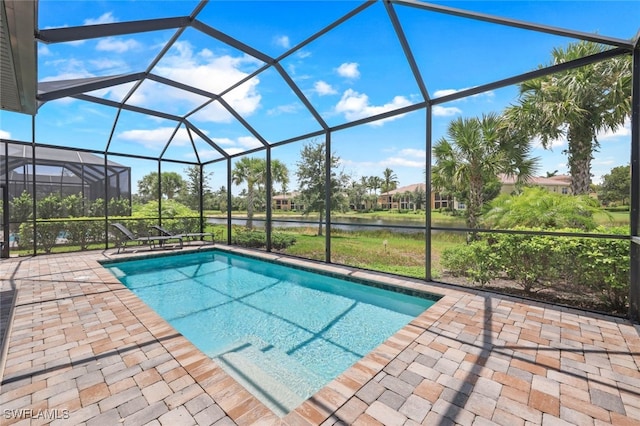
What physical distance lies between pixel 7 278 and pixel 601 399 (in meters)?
7.88

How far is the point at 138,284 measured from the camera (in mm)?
5566

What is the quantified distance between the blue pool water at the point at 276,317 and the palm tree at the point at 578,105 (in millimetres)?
5244

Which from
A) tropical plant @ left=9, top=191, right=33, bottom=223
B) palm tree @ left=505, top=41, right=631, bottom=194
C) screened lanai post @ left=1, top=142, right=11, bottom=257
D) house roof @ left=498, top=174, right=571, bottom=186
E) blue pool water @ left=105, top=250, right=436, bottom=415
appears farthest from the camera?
tropical plant @ left=9, top=191, right=33, bottom=223

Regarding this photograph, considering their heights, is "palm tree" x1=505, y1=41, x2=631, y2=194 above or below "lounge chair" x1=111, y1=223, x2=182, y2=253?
above

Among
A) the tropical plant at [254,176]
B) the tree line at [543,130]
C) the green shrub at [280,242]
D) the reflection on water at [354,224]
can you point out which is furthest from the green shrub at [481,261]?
the tropical plant at [254,176]

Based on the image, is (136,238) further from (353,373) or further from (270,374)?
(353,373)

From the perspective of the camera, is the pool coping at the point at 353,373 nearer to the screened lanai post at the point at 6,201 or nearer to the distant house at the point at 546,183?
the distant house at the point at 546,183

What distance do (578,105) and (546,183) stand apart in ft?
5.55

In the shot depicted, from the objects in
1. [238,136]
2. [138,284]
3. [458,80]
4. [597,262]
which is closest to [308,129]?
[238,136]

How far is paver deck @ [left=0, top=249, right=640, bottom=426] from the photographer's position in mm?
1707

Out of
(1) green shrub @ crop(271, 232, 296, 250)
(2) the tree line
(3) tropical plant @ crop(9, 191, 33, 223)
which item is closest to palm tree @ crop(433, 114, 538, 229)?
(2) the tree line

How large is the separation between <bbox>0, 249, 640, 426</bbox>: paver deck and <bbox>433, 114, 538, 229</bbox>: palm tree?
15.8 feet

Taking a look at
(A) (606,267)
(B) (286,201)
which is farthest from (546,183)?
(B) (286,201)

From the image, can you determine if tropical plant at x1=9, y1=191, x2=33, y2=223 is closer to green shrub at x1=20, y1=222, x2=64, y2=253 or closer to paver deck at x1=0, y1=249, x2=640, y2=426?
green shrub at x1=20, y1=222, x2=64, y2=253
